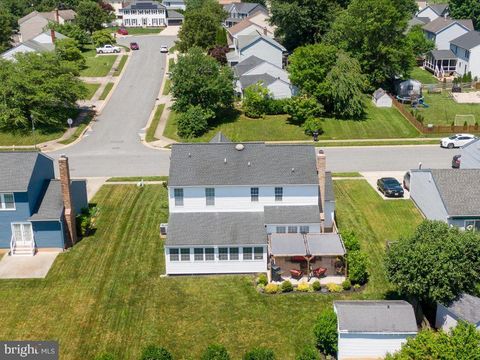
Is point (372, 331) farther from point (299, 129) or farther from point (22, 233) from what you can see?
point (299, 129)

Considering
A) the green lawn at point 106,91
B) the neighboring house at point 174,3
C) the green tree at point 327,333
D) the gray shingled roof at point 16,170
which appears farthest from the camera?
the neighboring house at point 174,3

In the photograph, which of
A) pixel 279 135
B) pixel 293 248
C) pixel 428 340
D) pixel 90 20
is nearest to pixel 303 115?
pixel 279 135

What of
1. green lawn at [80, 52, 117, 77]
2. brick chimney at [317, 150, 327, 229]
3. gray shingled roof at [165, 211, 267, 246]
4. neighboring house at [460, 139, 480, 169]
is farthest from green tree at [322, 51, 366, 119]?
green lawn at [80, 52, 117, 77]

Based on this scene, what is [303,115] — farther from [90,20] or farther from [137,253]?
[90,20]

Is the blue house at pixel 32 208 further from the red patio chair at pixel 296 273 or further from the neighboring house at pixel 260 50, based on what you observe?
the neighboring house at pixel 260 50

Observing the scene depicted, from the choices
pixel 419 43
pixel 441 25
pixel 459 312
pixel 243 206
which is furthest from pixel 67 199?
pixel 441 25

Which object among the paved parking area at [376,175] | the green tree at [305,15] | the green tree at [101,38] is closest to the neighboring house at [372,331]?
the paved parking area at [376,175]
